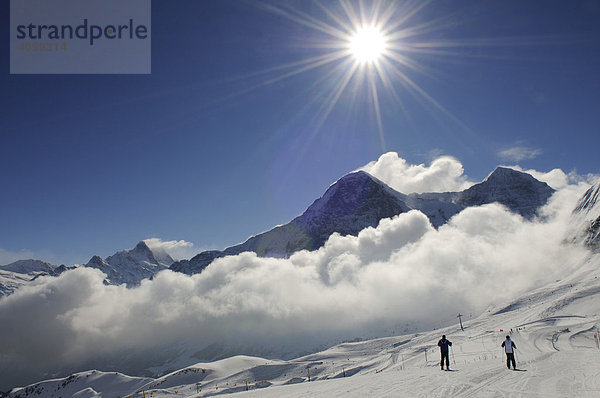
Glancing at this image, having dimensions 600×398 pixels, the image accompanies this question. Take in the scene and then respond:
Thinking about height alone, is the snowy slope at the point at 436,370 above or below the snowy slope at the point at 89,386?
above

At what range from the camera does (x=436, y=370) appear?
74.9ft

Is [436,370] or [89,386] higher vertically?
[436,370]

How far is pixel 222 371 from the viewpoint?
100750 mm

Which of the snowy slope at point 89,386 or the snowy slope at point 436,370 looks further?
the snowy slope at point 89,386

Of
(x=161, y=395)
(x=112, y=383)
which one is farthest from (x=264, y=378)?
(x=112, y=383)

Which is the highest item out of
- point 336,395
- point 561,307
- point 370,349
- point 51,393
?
point 336,395

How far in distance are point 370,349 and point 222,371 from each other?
2157 inches

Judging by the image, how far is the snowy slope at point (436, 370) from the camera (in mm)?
15859

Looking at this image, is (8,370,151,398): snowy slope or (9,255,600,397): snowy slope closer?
(9,255,600,397): snowy slope

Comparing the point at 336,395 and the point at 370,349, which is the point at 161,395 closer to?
the point at 336,395

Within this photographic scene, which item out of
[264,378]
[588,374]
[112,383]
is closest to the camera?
[588,374]

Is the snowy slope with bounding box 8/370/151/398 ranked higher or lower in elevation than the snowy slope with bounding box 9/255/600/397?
lower

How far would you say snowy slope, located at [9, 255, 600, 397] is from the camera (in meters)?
15.9

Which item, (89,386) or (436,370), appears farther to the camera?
(89,386)
